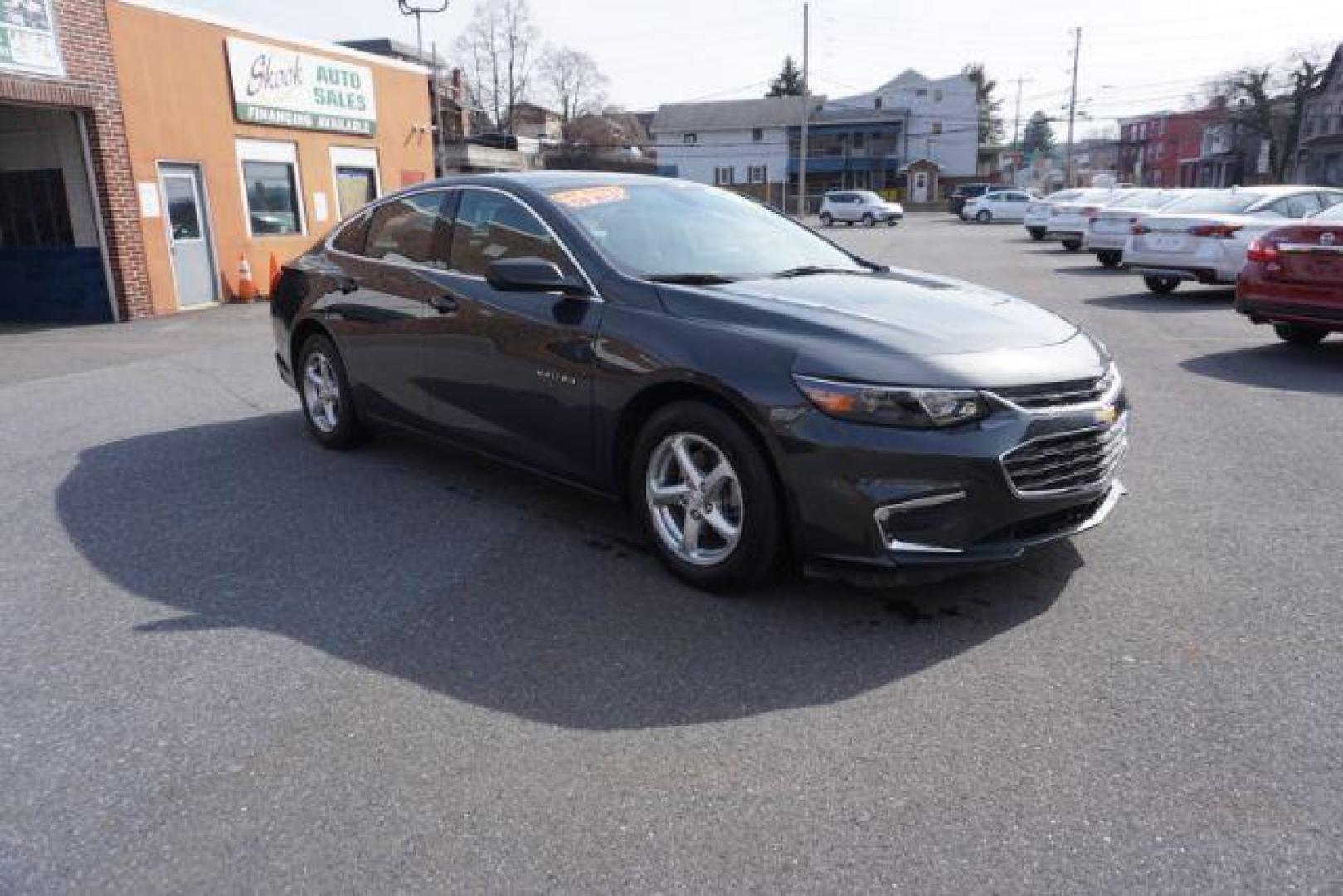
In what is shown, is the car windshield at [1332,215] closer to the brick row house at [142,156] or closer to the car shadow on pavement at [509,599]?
the car shadow on pavement at [509,599]

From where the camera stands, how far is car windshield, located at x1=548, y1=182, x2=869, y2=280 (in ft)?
14.0

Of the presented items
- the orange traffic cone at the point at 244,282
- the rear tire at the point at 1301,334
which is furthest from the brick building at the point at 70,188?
the rear tire at the point at 1301,334

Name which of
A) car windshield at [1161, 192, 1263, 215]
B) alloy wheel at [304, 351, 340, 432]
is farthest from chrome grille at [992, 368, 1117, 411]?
car windshield at [1161, 192, 1263, 215]

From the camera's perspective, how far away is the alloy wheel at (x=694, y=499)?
12.1 feet

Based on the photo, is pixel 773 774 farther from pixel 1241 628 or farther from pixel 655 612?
pixel 1241 628

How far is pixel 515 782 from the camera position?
2641 mm

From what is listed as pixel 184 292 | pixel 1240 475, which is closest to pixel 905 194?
pixel 184 292

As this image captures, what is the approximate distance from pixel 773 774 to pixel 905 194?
72672 millimetres

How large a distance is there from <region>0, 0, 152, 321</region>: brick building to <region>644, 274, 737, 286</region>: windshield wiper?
1147cm

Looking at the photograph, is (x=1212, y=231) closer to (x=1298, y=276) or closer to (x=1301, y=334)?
(x=1301, y=334)

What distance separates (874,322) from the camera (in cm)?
362

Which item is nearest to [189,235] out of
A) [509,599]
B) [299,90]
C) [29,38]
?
[29,38]

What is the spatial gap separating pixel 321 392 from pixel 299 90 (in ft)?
41.7

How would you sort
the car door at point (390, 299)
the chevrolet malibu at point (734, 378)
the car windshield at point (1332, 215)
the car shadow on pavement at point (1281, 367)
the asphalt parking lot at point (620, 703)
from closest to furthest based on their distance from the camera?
the asphalt parking lot at point (620, 703), the chevrolet malibu at point (734, 378), the car door at point (390, 299), the car shadow on pavement at point (1281, 367), the car windshield at point (1332, 215)
